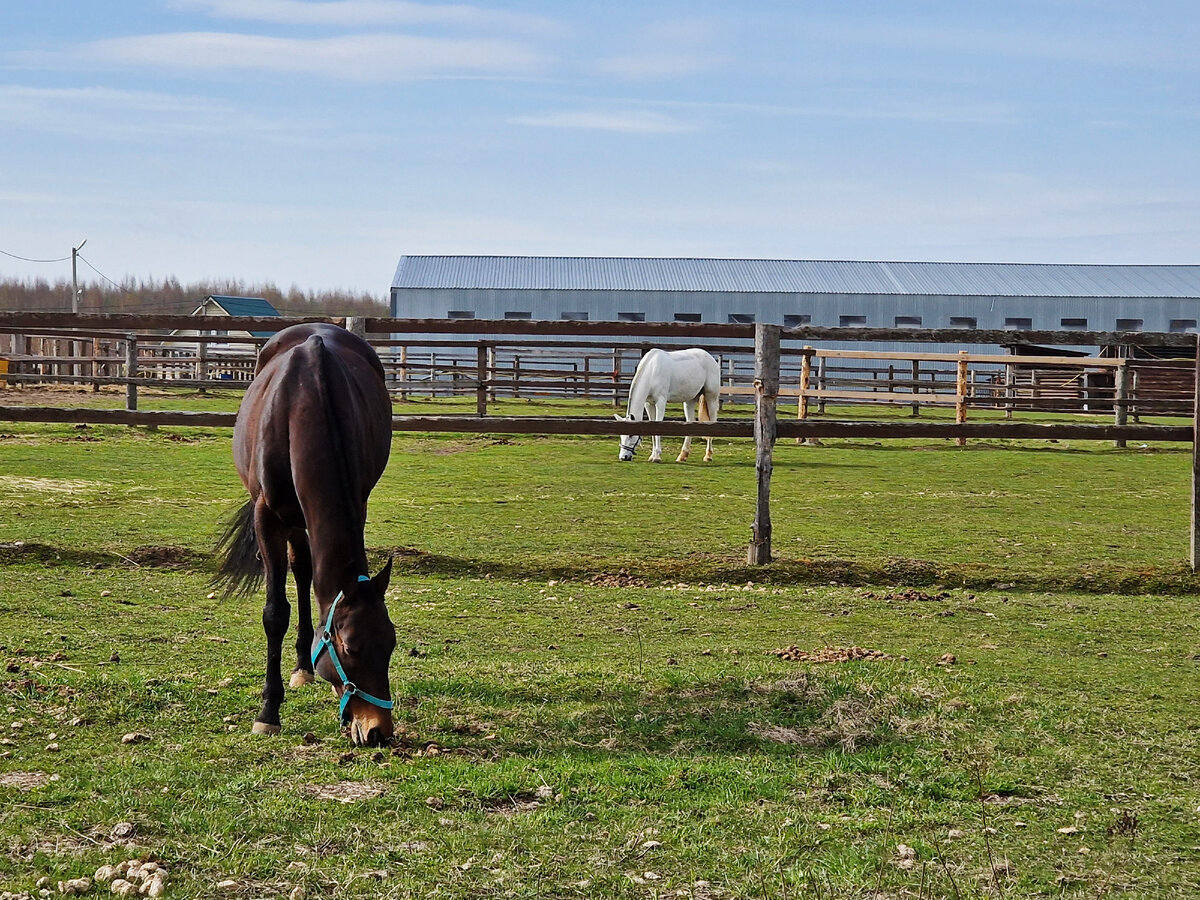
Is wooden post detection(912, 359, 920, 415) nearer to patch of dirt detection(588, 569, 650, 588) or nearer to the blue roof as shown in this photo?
patch of dirt detection(588, 569, 650, 588)

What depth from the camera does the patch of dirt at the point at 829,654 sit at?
17.0 ft

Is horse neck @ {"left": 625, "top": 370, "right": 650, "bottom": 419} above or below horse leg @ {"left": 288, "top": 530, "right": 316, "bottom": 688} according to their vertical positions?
above

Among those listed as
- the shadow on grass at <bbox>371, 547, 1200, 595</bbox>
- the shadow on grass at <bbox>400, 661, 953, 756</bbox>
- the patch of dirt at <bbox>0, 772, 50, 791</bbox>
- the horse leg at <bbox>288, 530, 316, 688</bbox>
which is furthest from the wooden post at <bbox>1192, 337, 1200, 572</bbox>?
the patch of dirt at <bbox>0, 772, 50, 791</bbox>

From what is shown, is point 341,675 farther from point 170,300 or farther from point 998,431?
point 170,300

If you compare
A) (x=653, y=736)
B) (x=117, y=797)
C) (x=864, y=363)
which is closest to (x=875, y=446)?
(x=653, y=736)

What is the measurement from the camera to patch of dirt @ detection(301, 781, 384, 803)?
11.0 ft

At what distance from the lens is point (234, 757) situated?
3730 millimetres

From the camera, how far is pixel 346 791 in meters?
3.44

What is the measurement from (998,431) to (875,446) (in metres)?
11.6

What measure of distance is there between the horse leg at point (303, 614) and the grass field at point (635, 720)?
0.17 meters

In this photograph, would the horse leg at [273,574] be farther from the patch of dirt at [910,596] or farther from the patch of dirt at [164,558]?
the patch of dirt at [910,596]

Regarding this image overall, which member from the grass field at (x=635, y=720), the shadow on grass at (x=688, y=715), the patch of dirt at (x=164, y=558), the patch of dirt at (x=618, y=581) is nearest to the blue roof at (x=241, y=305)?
the patch of dirt at (x=164, y=558)

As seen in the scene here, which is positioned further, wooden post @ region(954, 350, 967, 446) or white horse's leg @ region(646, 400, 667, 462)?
wooden post @ region(954, 350, 967, 446)

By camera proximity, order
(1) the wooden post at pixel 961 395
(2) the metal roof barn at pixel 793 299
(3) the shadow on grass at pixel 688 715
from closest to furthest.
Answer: (3) the shadow on grass at pixel 688 715 < (1) the wooden post at pixel 961 395 < (2) the metal roof barn at pixel 793 299
